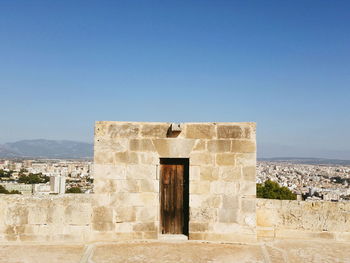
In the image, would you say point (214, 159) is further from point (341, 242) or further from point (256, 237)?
point (341, 242)

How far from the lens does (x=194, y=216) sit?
6156mm

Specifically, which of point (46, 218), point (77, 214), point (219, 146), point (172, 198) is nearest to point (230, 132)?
point (219, 146)

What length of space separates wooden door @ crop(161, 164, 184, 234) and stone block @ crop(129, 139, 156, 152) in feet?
1.37

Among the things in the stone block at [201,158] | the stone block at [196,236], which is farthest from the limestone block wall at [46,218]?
the stone block at [201,158]

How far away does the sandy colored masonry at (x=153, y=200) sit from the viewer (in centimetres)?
606

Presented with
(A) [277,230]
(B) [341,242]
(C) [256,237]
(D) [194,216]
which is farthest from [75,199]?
(B) [341,242]

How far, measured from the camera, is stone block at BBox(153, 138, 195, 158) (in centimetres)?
621

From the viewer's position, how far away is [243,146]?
6223mm

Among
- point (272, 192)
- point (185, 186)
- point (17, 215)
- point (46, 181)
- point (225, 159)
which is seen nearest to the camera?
point (17, 215)

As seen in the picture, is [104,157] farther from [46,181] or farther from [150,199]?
[46,181]

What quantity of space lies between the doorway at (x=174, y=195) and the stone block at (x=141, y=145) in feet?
1.08

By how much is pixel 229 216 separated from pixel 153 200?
1370 mm

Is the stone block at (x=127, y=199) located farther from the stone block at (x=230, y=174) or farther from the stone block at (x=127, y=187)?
the stone block at (x=230, y=174)

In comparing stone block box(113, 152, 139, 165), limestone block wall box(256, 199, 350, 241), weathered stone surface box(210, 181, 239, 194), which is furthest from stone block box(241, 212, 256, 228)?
Answer: stone block box(113, 152, 139, 165)
